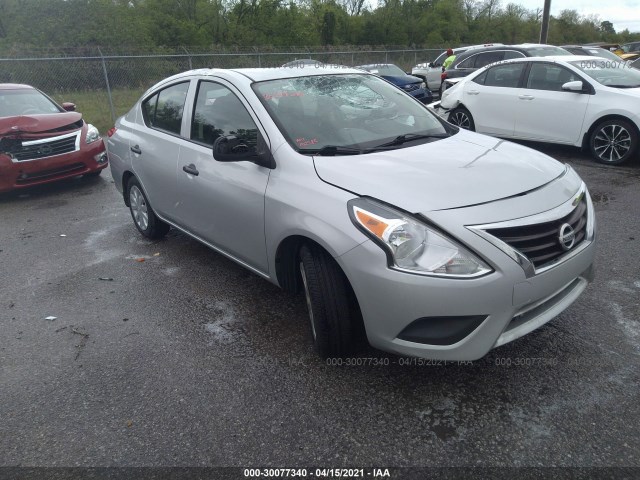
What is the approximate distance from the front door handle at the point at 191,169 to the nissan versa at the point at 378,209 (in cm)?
1

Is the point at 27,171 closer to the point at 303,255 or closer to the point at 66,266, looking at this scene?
the point at 66,266

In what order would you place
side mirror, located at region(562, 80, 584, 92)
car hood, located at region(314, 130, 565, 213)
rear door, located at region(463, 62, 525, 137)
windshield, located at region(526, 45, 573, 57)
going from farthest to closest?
windshield, located at region(526, 45, 573, 57) < rear door, located at region(463, 62, 525, 137) < side mirror, located at region(562, 80, 584, 92) < car hood, located at region(314, 130, 565, 213)

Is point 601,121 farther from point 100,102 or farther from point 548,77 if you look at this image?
point 100,102

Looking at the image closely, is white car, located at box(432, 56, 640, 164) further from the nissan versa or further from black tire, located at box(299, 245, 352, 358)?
black tire, located at box(299, 245, 352, 358)

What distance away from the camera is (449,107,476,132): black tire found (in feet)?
29.6

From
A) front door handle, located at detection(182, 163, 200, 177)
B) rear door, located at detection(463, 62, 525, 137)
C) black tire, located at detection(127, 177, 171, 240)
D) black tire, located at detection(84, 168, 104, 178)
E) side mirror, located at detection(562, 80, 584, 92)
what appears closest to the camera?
front door handle, located at detection(182, 163, 200, 177)

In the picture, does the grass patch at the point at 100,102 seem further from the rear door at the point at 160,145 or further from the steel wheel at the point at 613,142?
the steel wheel at the point at 613,142

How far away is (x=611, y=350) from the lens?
3.02 meters

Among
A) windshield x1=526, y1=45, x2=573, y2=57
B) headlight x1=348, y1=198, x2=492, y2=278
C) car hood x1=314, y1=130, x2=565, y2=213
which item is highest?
windshield x1=526, y1=45, x2=573, y2=57

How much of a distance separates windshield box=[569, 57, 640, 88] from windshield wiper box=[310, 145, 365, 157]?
19.7 ft

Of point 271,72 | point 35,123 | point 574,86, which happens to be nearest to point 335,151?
point 271,72

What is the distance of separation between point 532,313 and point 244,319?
1.94 metres

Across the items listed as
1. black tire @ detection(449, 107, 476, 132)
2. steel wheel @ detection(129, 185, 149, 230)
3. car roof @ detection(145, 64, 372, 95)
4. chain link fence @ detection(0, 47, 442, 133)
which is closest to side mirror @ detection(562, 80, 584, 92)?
black tire @ detection(449, 107, 476, 132)

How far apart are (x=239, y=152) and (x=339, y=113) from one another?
81cm
